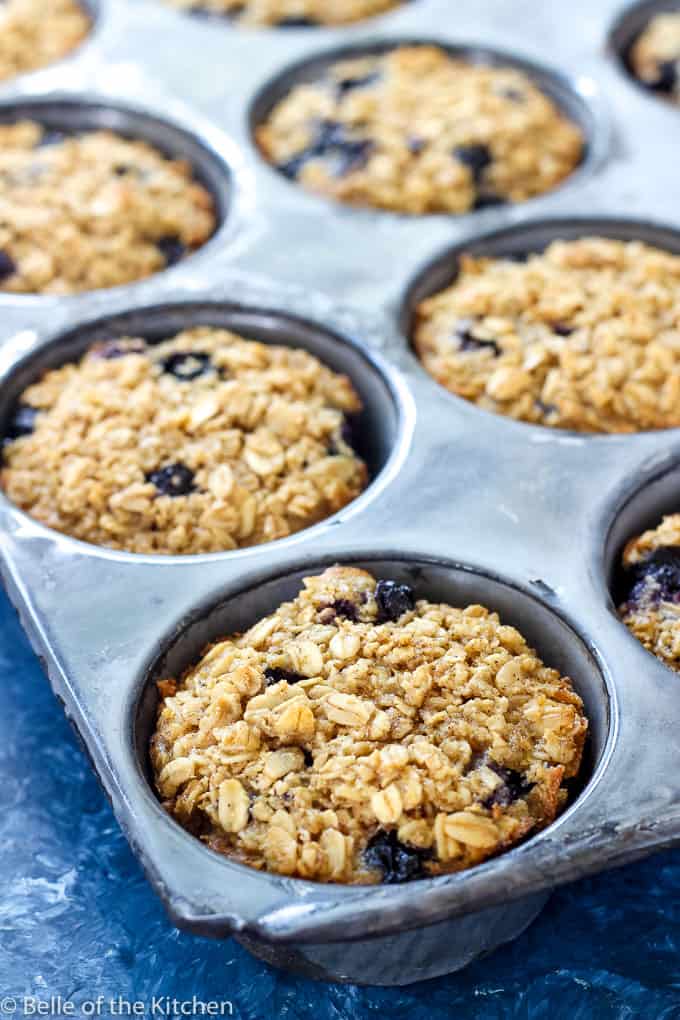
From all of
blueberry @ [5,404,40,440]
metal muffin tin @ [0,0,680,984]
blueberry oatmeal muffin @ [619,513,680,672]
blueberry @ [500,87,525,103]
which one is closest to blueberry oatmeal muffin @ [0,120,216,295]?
metal muffin tin @ [0,0,680,984]

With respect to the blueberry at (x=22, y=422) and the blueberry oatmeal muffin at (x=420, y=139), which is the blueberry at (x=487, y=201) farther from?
the blueberry at (x=22, y=422)

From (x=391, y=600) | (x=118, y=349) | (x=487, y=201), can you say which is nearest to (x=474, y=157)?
(x=487, y=201)

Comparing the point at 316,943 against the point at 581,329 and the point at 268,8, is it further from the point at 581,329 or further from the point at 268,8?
the point at 268,8

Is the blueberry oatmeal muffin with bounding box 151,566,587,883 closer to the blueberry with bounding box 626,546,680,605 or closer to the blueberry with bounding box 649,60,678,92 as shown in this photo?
the blueberry with bounding box 626,546,680,605

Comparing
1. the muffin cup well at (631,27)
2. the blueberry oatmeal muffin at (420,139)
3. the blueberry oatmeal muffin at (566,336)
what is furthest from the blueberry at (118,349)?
the muffin cup well at (631,27)

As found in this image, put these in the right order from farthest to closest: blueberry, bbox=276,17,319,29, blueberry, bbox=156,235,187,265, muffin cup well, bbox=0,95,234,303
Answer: blueberry, bbox=276,17,319,29, muffin cup well, bbox=0,95,234,303, blueberry, bbox=156,235,187,265

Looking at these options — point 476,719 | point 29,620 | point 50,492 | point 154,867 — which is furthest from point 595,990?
point 50,492
